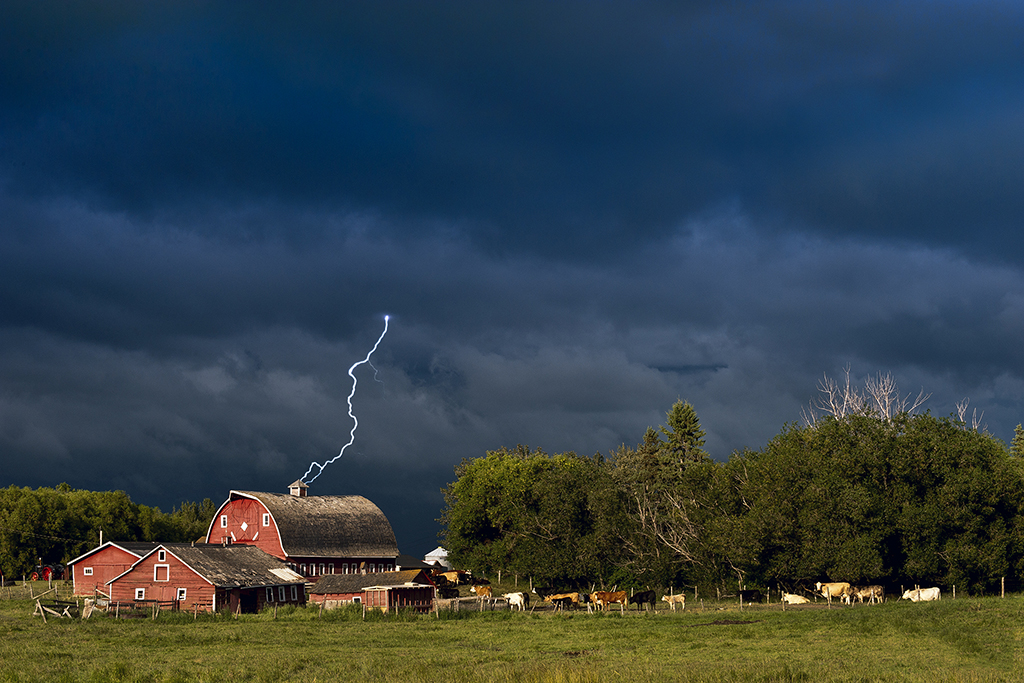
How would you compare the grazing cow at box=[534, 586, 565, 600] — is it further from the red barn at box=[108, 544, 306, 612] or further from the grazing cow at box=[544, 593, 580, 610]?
the red barn at box=[108, 544, 306, 612]

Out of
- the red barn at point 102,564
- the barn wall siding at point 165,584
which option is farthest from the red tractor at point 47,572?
the barn wall siding at point 165,584

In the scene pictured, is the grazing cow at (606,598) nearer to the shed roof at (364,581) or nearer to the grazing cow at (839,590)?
the grazing cow at (839,590)

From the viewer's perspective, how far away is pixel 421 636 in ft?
133

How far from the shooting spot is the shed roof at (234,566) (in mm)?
59875

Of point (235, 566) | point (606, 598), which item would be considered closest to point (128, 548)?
point (235, 566)

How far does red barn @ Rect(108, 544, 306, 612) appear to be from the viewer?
2333 inches

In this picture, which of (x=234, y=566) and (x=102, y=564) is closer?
(x=234, y=566)

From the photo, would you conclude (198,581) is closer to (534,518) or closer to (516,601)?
(516,601)

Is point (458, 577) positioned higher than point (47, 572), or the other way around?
point (47, 572)

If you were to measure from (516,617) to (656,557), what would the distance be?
1771cm

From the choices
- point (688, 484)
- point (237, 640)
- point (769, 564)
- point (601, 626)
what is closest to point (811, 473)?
point (769, 564)

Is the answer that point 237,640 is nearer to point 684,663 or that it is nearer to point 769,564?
point 684,663

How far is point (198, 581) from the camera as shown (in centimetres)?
5941

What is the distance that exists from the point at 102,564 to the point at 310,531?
20.2 m
